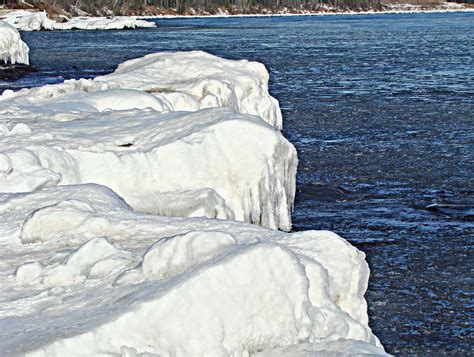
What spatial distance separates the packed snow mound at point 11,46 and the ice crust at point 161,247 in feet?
83.0

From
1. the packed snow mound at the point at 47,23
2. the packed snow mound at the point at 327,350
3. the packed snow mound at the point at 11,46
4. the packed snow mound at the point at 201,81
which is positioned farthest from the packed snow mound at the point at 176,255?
the packed snow mound at the point at 47,23

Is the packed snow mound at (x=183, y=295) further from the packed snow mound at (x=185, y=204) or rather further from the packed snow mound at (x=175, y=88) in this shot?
the packed snow mound at (x=175, y=88)

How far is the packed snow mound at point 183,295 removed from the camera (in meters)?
5.37

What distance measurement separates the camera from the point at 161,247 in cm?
632

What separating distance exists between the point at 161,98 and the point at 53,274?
31.0 feet

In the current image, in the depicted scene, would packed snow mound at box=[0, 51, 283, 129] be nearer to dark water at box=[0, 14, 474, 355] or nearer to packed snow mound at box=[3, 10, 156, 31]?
dark water at box=[0, 14, 474, 355]

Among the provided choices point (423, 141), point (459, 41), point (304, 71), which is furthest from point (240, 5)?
point (423, 141)

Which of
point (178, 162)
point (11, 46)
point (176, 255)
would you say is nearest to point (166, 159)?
point (178, 162)

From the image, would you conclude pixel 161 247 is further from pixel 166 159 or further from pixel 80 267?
pixel 166 159

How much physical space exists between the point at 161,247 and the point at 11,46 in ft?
116

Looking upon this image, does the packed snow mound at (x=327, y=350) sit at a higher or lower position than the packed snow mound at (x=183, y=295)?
lower

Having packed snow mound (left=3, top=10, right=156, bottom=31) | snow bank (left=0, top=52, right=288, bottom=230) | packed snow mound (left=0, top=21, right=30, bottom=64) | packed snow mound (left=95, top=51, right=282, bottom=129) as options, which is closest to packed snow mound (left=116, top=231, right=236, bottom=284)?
snow bank (left=0, top=52, right=288, bottom=230)

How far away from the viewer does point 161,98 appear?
15.7 m

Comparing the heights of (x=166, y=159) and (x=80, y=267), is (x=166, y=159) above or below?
below
